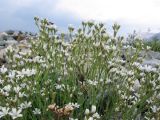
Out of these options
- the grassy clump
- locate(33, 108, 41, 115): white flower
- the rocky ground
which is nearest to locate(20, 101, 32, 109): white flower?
the grassy clump

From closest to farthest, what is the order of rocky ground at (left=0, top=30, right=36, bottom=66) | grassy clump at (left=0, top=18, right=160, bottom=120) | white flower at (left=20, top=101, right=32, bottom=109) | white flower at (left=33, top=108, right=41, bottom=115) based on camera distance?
white flower at (left=20, top=101, right=32, bottom=109) < grassy clump at (left=0, top=18, right=160, bottom=120) < white flower at (left=33, top=108, right=41, bottom=115) < rocky ground at (left=0, top=30, right=36, bottom=66)

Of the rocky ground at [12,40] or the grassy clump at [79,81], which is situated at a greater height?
the grassy clump at [79,81]

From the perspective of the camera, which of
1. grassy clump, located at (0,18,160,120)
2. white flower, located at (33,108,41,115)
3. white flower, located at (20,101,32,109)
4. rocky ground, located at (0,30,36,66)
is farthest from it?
rocky ground, located at (0,30,36,66)

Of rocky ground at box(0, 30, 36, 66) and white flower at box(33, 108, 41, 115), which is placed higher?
white flower at box(33, 108, 41, 115)

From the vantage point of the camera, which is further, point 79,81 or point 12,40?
point 12,40

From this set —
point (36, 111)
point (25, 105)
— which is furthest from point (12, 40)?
point (25, 105)

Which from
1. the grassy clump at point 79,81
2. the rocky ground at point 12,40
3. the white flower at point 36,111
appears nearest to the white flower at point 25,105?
the grassy clump at point 79,81

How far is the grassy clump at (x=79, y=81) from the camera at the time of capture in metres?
5.54

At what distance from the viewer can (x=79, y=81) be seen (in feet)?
21.1

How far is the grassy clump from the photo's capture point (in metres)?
5.54

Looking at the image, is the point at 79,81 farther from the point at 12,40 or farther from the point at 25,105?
the point at 12,40

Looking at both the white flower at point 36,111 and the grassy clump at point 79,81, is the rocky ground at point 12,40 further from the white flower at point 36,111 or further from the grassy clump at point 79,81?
the white flower at point 36,111

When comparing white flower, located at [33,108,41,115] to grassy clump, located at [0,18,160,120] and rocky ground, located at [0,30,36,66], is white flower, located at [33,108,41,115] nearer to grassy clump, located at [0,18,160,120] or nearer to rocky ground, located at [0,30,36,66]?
grassy clump, located at [0,18,160,120]

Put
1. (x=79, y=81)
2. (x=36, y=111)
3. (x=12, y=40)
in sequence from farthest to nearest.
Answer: (x=12, y=40), (x=79, y=81), (x=36, y=111)
